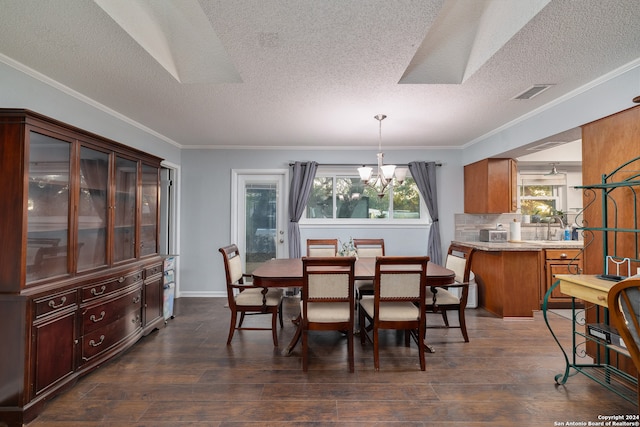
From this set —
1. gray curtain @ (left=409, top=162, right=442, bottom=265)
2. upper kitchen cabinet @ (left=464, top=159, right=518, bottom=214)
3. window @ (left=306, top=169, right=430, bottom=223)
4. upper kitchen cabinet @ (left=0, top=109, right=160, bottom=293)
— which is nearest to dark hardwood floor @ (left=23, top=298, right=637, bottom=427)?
upper kitchen cabinet @ (left=0, top=109, right=160, bottom=293)

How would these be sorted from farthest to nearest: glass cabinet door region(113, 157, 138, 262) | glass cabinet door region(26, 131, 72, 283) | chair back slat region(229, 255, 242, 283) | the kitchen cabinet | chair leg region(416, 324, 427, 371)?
the kitchen cabinet → chair back slat region(229, 255, 242, 283) → glass cabinet door region(113, 157, 138, 262) → chair leg region(416, 324, 427, 371) → glass cabinet door region(26, 131, 72, 283)

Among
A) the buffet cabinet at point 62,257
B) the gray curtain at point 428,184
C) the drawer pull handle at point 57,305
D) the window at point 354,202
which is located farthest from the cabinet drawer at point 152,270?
the gray curtain at point 428,184

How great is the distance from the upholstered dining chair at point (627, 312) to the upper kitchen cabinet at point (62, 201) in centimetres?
310

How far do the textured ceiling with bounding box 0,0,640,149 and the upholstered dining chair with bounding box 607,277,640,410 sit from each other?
1.44m

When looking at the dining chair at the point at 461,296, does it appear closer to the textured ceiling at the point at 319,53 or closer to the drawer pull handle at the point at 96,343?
the textured ceiling at the point at 319,53

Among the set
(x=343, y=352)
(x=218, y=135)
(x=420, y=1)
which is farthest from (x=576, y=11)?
(x=218, y=135)

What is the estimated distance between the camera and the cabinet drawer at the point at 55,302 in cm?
185

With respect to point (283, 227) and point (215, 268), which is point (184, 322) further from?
point (283, 227)

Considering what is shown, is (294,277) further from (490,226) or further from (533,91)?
(490,226)

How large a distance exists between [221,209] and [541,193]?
5351 mm

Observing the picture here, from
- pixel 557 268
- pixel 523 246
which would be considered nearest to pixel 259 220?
pixel 523 246

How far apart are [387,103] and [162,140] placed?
3.20m

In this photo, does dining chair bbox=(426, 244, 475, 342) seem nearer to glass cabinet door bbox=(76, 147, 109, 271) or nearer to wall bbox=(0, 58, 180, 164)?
glass cabinet door bbox=(76, 147, 109, 271)

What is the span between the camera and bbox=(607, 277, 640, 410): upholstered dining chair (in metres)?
1.15
